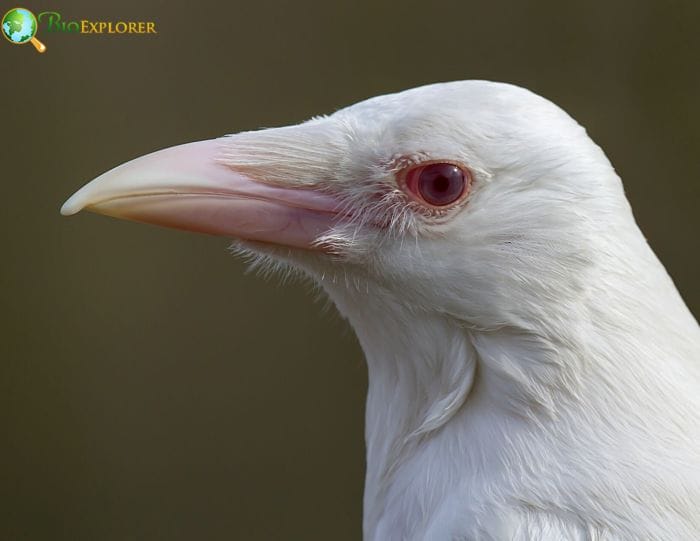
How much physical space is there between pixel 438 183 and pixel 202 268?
→ 1.34 m

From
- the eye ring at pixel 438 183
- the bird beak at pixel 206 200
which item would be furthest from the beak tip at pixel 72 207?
the eye ring at pixel 438 183

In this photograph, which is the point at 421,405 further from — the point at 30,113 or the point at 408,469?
the point at 30,113

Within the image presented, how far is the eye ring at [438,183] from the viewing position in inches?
37.0

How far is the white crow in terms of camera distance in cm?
92

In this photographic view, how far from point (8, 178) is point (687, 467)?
166cm

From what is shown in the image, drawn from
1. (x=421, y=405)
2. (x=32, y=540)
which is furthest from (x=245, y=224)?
(x=32, y=540)

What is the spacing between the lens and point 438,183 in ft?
3.11

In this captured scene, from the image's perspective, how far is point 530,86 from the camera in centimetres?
208

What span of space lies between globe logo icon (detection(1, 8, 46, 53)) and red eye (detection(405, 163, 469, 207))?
1359 millimetres
